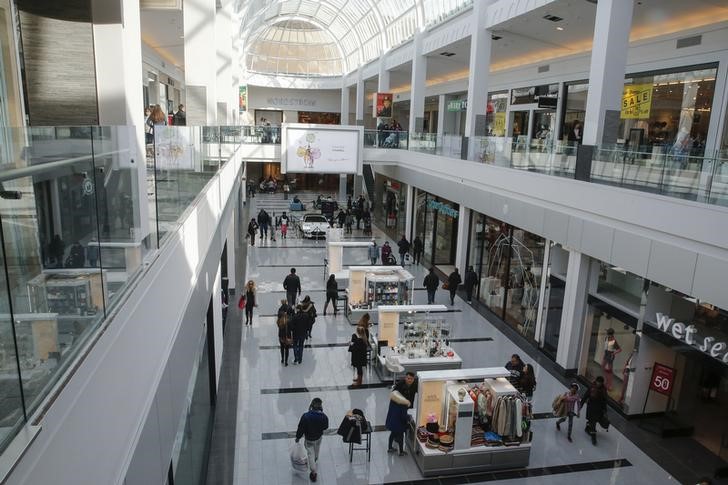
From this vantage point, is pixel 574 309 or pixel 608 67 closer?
pixel 608 67

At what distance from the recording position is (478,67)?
18062 millimetres

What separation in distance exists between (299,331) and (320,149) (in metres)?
14.2

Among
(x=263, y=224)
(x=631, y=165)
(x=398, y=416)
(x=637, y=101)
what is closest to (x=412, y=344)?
(x=398, y=416)

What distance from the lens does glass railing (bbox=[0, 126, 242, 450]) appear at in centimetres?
173

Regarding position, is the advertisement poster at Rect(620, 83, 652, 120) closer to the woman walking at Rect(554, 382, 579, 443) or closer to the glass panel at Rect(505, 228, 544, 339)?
the glass panel at Rect(505, 228, 544, 339)

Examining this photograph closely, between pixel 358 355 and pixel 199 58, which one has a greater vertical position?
pixel 199 58

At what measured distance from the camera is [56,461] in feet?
6.30

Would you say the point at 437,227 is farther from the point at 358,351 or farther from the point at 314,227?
the point at 358,351

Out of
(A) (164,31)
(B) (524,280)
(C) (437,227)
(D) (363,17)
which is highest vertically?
→ (D) (363,17)

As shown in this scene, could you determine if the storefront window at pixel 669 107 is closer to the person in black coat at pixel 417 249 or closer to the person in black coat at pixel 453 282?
the person in black coat at pixel 453 282

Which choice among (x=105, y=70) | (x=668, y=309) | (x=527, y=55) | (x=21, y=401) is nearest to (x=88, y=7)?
(x=105, y=70)

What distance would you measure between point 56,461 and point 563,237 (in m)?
12.2

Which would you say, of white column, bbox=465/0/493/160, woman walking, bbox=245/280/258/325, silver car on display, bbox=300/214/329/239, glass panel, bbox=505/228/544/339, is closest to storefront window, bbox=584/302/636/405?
glass panel, bbox=505/228/544/339

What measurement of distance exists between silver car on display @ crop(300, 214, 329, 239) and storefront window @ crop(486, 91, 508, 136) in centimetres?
976
